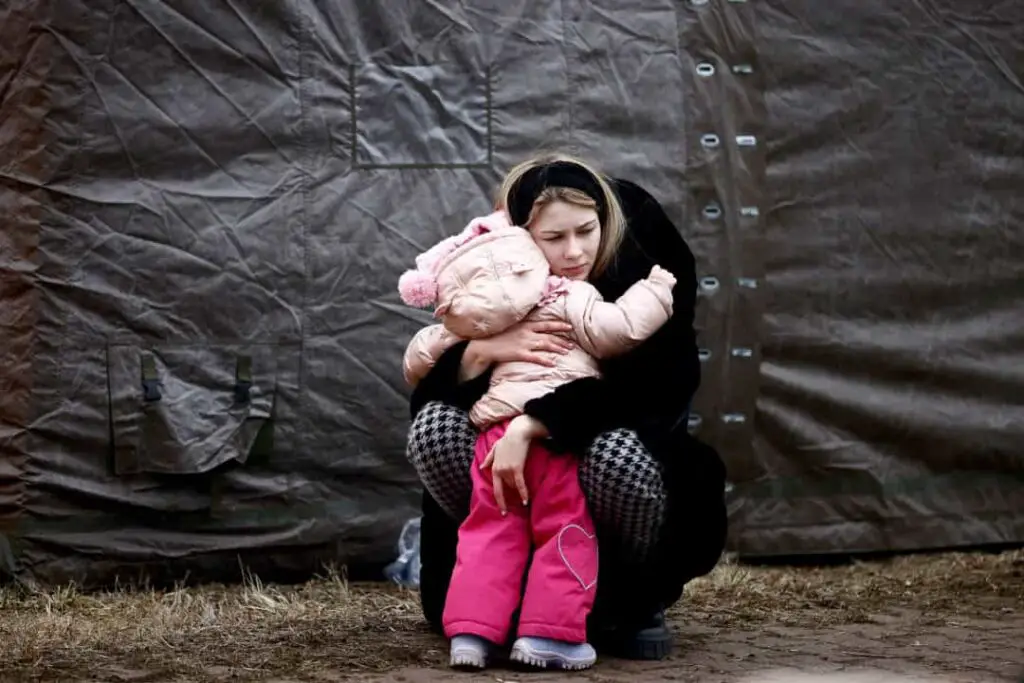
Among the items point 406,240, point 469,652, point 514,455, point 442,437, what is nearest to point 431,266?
point 442,437

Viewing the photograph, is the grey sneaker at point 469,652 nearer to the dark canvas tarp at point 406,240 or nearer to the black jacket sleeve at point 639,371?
the black jacket sleeve at point 639,371

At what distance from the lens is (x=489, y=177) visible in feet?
16.9

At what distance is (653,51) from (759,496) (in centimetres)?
152

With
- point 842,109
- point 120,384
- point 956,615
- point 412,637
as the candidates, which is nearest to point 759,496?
point 956,615

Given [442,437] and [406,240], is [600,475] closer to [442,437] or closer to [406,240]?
[442,437]

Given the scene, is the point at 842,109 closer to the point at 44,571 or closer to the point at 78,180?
the point at 78,180

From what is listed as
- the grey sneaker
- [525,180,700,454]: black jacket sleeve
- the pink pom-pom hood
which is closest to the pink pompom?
the pink pom-pom hood

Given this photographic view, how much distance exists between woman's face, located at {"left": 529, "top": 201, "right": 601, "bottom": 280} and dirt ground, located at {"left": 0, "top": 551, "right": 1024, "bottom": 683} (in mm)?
925

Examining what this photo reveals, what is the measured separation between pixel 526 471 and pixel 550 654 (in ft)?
1.34

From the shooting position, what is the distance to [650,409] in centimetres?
372

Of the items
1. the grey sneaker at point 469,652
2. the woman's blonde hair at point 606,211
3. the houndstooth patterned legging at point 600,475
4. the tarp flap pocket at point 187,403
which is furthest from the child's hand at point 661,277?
the tarp flap pocket at point 187,403

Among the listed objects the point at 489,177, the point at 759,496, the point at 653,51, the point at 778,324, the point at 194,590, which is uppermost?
the point at 653,51

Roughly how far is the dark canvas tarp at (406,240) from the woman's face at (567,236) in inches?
56.8

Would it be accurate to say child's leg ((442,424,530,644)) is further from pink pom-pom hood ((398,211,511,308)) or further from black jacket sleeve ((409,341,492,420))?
pink pom-pom hood ((398,211,511,308))
